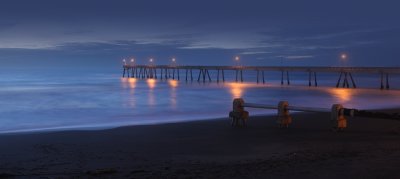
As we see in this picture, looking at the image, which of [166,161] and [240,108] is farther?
[240,108]

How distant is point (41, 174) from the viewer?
5371 millimetres

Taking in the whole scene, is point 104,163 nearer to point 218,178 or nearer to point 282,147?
point 218,178

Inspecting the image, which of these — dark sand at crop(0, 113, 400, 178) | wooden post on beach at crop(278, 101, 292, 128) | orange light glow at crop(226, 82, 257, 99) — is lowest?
dark sand at crop(0, 113, 400, 178)

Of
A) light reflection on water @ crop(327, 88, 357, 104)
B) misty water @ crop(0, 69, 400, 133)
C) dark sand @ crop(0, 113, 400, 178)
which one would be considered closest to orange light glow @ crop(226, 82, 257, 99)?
misty water @ crop(0, 69, 400, 133)

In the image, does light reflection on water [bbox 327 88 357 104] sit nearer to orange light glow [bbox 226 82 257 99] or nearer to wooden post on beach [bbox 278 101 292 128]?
orange light glow [bbox 226 82 257 99]

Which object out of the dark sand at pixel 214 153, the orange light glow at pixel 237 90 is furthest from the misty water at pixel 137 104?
the dark sand at pixel 214 153

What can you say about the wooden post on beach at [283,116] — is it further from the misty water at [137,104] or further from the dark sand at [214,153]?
the misty water at [137,104]

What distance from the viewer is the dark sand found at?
5.34 meters

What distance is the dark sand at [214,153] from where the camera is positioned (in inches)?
210

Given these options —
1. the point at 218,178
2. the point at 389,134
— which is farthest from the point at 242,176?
the point at 389,134

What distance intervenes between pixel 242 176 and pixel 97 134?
533 cm

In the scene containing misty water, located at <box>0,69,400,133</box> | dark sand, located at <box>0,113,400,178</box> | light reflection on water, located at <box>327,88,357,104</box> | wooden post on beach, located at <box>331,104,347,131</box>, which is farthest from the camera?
light reflection on water, located at <box>327,88,357,104</box>

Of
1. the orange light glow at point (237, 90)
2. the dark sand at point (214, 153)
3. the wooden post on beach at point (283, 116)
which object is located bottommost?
the dark sand at point (214, 153)

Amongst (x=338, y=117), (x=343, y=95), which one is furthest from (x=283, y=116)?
(x=343, y=95)
